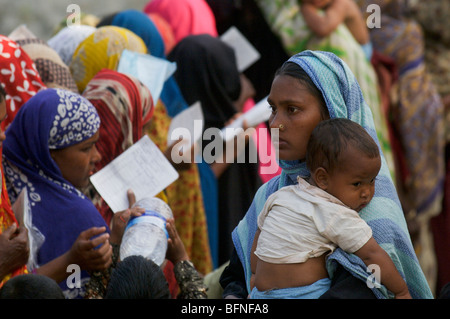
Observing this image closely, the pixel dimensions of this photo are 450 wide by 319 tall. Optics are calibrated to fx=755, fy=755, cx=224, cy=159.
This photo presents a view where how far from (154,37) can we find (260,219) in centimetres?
267

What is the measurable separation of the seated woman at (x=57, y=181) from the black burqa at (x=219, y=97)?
1629 mm

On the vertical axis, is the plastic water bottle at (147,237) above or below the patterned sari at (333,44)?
above

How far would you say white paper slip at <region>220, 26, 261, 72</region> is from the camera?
196 inches

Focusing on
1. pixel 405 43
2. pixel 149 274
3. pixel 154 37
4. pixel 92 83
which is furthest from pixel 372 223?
pixel 405 43

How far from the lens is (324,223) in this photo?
2.07 metres

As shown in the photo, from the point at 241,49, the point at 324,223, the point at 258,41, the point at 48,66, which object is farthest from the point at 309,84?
the point at 258,41

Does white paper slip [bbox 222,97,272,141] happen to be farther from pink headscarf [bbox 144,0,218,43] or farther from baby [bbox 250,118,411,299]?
baby [bbox 250,118,411,299]

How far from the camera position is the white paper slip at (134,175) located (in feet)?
10.3

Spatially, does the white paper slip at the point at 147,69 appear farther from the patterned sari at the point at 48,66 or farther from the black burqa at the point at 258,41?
the black burqa at the point at 258,41

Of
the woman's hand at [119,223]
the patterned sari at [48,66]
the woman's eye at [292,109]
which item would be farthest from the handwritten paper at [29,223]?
the woman's eye at [292,109]

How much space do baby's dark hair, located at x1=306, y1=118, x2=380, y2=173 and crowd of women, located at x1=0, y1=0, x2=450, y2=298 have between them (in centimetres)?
14

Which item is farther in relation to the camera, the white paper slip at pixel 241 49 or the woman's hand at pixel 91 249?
the white paper slip at pixel 241 49

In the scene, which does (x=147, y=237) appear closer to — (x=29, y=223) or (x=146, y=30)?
(x=29, y=223)

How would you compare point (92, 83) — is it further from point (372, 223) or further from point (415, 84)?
point (415, 84)
